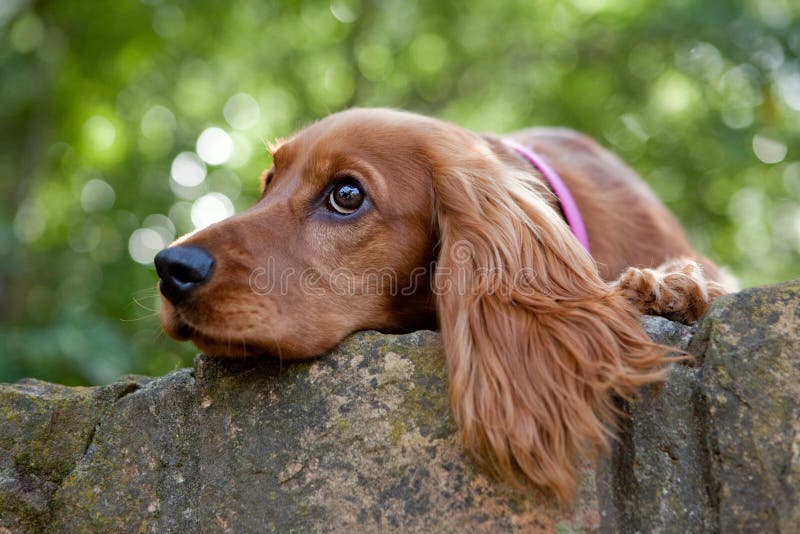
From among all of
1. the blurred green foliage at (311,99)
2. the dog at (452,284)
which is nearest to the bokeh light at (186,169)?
the blurred green foliage at (311,99)

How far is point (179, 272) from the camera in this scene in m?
2.15

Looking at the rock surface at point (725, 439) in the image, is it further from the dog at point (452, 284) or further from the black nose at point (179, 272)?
the black nose at point (179, 272)

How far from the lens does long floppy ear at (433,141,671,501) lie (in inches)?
73.5

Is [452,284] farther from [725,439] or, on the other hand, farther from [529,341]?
[725,439]

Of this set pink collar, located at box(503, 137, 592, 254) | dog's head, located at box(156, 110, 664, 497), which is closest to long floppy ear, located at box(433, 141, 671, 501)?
dog's head, located at box(156, 110, 664, 497)

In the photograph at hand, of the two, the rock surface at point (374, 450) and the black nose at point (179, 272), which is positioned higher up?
the black nose at point (179, 272)

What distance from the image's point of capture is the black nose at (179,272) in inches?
84.2

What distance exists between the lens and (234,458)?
78.3 inches

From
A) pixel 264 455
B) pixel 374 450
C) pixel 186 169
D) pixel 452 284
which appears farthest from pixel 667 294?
pixel 186 169

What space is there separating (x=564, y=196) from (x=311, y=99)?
661cm

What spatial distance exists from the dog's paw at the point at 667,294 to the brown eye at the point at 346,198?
2.73 ft

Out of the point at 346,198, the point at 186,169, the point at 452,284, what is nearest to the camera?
the point at 452,284

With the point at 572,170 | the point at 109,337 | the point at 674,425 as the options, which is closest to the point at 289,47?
the point at 109,337

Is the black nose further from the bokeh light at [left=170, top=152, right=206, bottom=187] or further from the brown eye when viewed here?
the bokeh light at [left=170, top=152, right=206, bottom=187]
